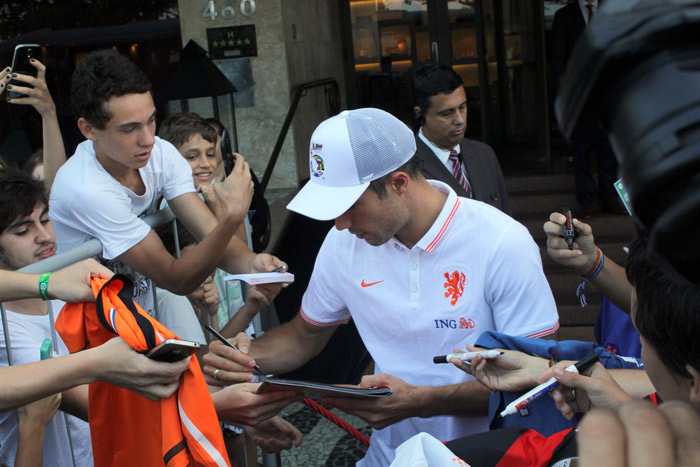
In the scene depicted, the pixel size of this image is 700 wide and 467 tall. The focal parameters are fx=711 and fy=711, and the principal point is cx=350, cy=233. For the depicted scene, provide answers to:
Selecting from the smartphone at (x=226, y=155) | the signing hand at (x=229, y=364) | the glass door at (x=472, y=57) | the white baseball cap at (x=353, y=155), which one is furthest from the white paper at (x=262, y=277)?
the glass door at (x=472, y=57)

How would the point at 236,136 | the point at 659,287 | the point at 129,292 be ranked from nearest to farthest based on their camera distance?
the point at 659,287
the point at 129,292
the point at 236,136

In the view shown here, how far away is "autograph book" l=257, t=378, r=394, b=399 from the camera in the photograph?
217 centimetres

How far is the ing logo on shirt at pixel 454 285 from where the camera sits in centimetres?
242

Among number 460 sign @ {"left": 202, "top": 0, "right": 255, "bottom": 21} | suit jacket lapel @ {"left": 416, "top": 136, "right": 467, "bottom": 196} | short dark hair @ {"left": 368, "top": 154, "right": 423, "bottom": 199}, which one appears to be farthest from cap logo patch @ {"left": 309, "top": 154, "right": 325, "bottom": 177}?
number 460 sign @ {"left": 202, "top": 0, "right": 255, "bottom": 21}

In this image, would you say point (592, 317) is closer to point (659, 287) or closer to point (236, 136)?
point (236, 136)

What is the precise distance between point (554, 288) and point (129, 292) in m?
5.28

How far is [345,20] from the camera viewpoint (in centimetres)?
957

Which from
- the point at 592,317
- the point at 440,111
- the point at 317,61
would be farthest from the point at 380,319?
the point at 317,61

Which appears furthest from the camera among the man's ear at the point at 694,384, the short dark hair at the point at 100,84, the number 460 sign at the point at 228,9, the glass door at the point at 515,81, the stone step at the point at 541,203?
the glass door at the point at 515,81

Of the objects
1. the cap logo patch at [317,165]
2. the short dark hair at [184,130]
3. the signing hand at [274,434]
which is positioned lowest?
the signing hand at [274,434]

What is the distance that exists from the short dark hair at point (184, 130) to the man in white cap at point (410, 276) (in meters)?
2.00

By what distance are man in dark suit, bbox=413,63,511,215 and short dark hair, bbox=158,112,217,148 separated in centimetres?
129

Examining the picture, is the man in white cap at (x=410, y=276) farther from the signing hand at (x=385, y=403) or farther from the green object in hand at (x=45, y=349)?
the green object in hand at (x=45, y=349)

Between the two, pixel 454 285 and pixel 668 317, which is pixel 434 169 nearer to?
pixel 454 285
